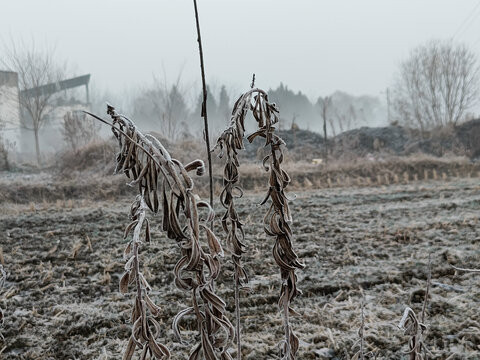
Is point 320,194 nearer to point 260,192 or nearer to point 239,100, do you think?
point 260,192

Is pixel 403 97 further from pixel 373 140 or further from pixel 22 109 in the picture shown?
pixel 22 109

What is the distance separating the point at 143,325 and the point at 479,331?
6.09ft

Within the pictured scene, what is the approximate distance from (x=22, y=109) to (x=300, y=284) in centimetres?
1435

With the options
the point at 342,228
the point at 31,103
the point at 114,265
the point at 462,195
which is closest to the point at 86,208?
the point at 114,265

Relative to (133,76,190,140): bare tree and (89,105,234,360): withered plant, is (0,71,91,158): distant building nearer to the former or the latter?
(133,76,190,140): bare tree

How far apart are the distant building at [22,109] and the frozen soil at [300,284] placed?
282 inches

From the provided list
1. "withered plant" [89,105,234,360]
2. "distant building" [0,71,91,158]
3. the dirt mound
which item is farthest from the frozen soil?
the dirt mound

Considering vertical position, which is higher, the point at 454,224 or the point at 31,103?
the point at 31,103

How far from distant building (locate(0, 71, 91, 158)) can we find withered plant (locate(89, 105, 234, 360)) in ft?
32.4

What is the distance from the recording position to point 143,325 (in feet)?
1.58

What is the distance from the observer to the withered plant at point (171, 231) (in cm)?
44

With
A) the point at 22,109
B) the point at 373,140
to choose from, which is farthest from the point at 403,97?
the point at 22,109

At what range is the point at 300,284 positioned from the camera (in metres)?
2.45

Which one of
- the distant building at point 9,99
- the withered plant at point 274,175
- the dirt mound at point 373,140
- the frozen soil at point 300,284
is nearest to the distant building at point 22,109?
the distant building at point 9,99
